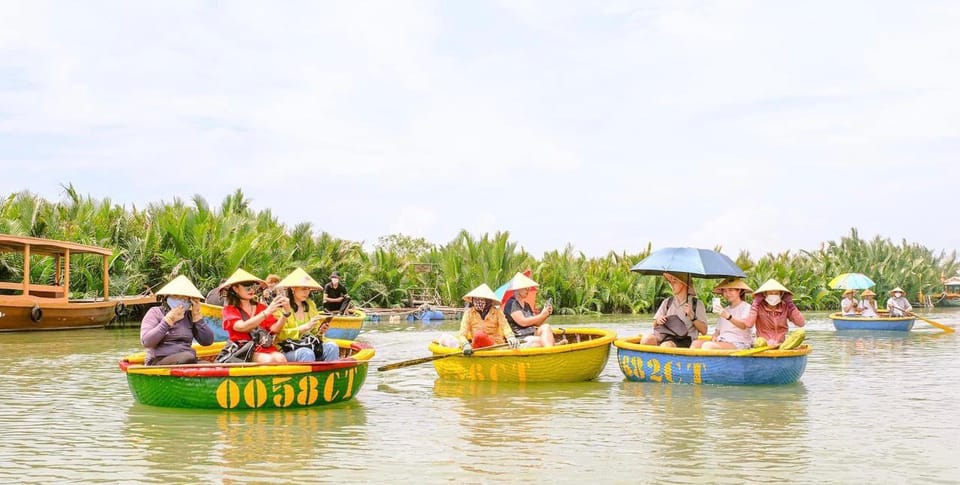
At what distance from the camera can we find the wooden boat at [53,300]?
878 inches

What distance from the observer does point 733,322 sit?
1148 centimetres

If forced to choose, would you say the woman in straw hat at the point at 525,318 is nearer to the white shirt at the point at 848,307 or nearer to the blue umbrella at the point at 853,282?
the blue umbrella at the point at 853,282

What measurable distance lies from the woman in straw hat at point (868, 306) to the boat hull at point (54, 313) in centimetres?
1892

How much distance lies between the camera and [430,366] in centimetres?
1493

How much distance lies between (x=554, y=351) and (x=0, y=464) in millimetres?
6227

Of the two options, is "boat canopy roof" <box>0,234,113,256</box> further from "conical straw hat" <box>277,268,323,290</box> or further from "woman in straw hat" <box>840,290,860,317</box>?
"woman in straw hat" <box>840,290,860,317</box>

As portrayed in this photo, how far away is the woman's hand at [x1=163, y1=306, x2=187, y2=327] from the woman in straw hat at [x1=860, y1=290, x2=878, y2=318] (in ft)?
64.9

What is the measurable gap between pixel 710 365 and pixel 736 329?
630 mm

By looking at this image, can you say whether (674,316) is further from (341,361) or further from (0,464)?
(0,464)

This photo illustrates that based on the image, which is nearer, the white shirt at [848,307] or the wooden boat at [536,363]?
the wooden boat at [536,363]

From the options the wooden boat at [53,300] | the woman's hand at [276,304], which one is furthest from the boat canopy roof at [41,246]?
the woman's hand at [276,304]

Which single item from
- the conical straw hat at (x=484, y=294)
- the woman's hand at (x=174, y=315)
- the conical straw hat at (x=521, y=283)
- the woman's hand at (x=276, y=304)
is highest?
the conical straw hat at (x=521, y=283)

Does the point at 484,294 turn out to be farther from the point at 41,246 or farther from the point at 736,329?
the point at 41,246

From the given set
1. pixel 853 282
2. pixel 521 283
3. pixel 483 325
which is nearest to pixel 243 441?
pixel 483 325
